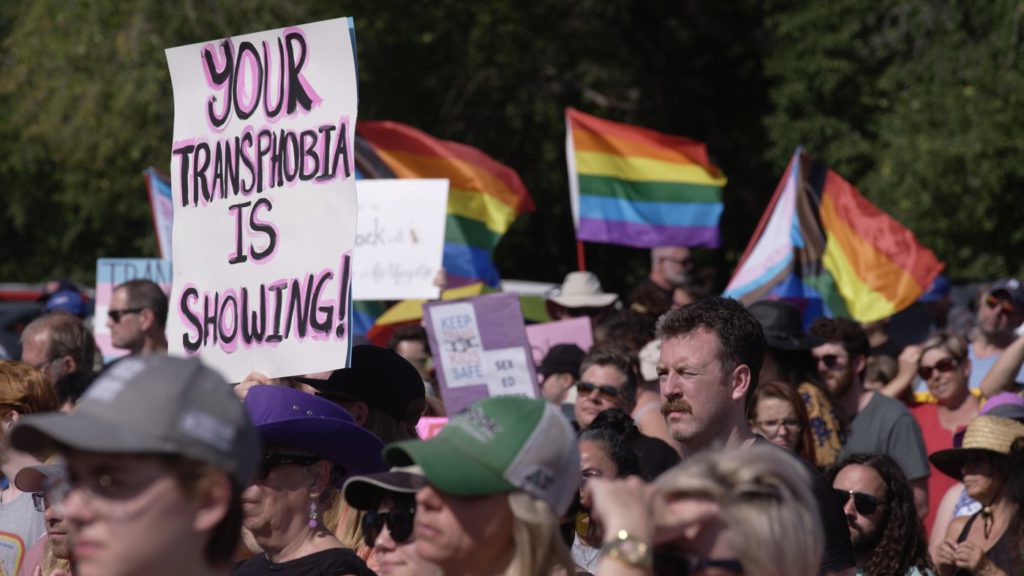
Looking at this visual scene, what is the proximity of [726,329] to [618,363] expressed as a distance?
221 centimetres

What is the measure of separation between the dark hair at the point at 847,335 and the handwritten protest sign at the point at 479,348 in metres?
1.59

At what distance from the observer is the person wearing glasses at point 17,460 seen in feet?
16.9

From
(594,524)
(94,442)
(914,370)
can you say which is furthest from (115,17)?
(94,442)

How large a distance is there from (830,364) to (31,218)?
19195 mm

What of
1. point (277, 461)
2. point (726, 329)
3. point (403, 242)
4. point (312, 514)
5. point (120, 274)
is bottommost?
point (120, 274)

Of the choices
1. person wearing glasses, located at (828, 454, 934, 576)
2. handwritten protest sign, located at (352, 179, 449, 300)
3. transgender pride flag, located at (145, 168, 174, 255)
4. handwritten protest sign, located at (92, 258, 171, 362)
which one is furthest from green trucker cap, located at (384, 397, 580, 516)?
transgender pride flag, located at (145, 168, 174, 255)

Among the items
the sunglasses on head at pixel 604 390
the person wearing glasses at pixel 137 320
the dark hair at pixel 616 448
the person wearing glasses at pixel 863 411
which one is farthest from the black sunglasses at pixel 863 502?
the person wearing glasses at pixel 137 320

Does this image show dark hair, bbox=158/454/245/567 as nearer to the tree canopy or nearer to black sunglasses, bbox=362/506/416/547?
black sunglasses, bbox=362/506/416/547

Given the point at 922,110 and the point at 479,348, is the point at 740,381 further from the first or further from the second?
the point at 922,110

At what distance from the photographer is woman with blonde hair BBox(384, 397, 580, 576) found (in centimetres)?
306

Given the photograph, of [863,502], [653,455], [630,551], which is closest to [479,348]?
[653,455]

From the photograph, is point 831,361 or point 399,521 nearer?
point 399,521

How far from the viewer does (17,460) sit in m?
5.23

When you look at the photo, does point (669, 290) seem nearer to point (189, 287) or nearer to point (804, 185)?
point (804, 185)
